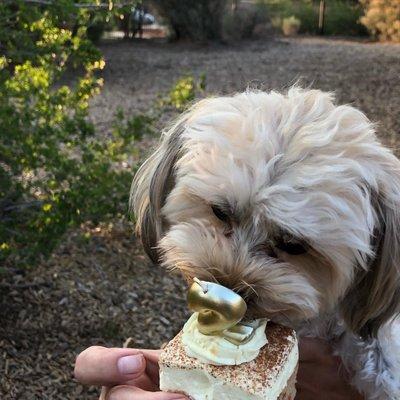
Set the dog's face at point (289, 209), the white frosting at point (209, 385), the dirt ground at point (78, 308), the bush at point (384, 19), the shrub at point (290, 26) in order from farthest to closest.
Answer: the shrub at point (290, 26), the bush at point (384, 19), the dirt ground at point (78, 308), the dog's face at point (289, 209), the white frosting at point (209, 385)

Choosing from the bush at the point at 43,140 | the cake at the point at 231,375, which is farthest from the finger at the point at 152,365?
the bush at the point at 43,140

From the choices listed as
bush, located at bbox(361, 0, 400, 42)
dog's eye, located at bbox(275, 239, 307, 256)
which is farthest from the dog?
bush, located at bbox(361, 0, 400, 42)

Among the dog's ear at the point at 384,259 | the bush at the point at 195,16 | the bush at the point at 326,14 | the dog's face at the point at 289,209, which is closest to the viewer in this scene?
the dog's face at the point at 289,209

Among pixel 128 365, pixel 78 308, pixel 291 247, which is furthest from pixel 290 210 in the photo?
pixel 78 308

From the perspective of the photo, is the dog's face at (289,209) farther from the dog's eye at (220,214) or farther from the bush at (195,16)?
the bush at (195,16)

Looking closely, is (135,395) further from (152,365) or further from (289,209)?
(289,209)

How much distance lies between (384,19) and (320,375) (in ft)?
53.4

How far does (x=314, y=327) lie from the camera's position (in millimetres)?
2201

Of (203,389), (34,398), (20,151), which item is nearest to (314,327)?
(203,389)

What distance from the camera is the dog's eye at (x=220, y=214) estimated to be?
182 centimetres

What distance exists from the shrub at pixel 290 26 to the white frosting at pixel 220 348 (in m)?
18.8

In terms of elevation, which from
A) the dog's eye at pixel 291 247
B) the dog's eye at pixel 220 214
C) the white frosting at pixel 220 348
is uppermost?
Answer: the dog's eye at pixel 220 214

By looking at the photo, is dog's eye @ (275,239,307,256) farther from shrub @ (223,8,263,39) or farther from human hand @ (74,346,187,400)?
shrub @ (223,8,263,39)

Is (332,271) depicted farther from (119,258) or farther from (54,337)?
(119,258)
